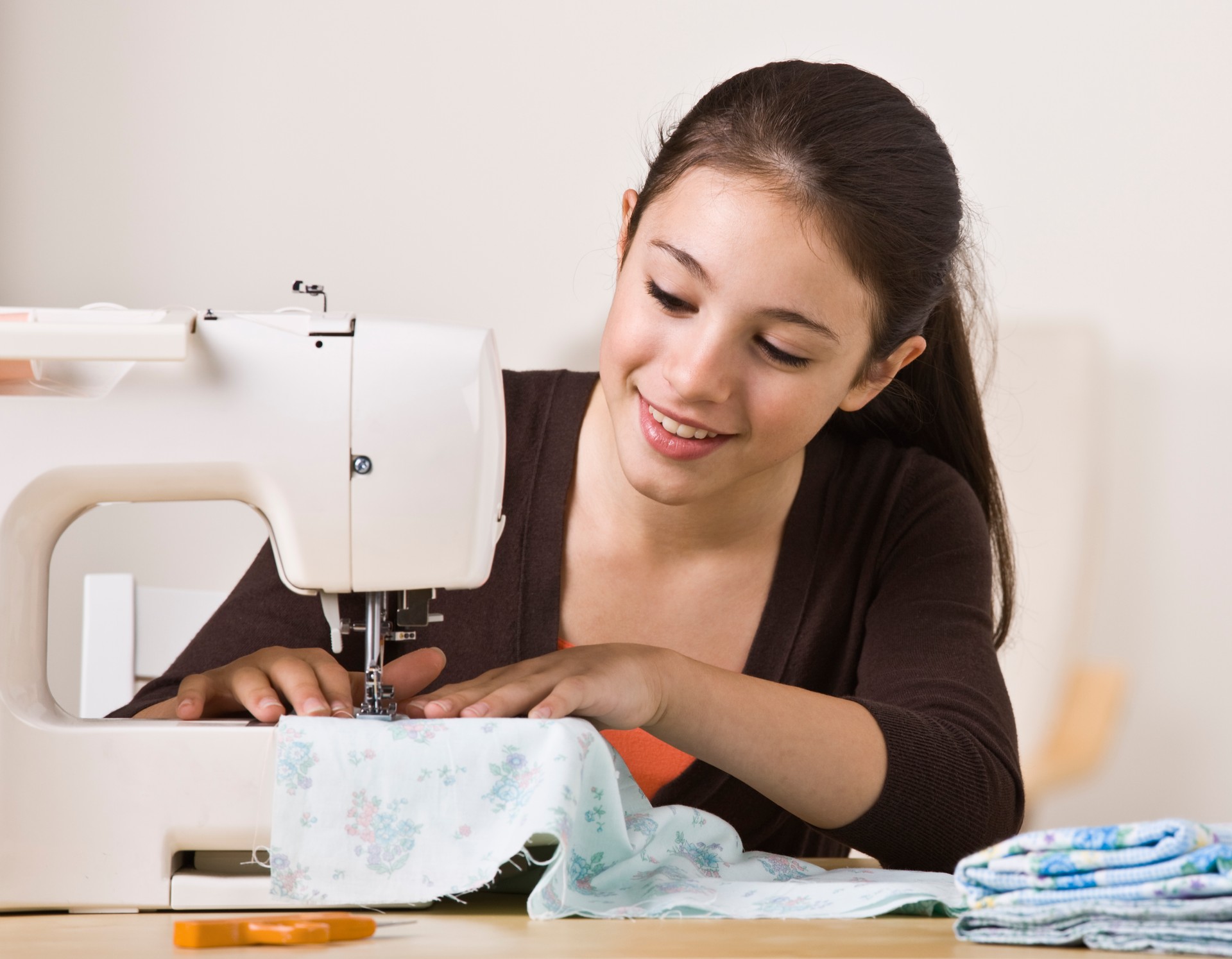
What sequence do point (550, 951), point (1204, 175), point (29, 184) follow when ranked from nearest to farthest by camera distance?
point (550, 951) → point (29, 184) → point (1204, 175)

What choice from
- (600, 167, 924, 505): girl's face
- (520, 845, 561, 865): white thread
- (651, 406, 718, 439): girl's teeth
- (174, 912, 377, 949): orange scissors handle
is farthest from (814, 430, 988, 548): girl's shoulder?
(174, 912, 377, 949): orange scissors handle

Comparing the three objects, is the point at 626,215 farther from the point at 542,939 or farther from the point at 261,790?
the point at 542,939

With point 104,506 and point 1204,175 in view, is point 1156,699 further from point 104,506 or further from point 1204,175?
point 104,506

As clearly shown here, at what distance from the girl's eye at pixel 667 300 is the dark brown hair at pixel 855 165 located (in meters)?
0.15

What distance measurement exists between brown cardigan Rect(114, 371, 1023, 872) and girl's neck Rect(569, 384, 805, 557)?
3cm

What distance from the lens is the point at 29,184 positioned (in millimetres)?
3096

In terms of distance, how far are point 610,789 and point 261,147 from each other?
254 cm

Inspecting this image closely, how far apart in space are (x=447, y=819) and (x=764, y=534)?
83cm

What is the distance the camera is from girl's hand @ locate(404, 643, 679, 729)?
42.1 inches

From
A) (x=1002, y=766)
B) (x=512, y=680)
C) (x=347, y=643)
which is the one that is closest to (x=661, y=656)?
(x=512, y=680)

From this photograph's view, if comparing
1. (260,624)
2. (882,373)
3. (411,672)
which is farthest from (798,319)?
(260,624)

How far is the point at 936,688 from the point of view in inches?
56.0

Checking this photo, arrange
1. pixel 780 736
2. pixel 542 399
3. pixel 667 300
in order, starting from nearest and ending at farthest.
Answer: pixel 780 736
pixel 667 300
pixel 542 399

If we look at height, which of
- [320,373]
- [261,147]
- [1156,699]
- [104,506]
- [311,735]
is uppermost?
[261,147]
